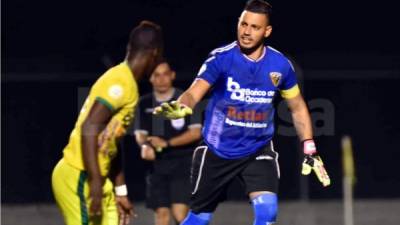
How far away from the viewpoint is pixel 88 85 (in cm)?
1416

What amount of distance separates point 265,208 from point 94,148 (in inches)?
84.3

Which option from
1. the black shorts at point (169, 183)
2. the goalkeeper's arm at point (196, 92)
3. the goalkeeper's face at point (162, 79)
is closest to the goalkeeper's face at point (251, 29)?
the goalkeeper's arm at point (196, 92)

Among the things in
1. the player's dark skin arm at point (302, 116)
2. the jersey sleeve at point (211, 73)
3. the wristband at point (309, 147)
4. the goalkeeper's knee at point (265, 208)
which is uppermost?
the jersey sleeve at point (211, 73)

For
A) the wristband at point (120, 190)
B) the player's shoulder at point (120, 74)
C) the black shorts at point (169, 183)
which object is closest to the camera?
the player's shoulder at point (120, 74)

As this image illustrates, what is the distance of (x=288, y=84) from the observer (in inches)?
399

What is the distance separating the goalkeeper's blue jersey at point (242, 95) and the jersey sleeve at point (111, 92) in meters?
1.69

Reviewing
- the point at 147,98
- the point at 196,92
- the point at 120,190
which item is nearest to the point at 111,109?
the point at 120,190

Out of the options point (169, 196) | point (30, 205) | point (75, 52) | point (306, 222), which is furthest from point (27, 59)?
point (306, 222)

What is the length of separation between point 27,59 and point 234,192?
2.74m

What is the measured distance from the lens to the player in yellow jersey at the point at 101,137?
8180 millimetres

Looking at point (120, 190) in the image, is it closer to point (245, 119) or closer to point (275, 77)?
point (245, 119)

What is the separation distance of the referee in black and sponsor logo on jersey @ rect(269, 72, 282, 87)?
8.27ft

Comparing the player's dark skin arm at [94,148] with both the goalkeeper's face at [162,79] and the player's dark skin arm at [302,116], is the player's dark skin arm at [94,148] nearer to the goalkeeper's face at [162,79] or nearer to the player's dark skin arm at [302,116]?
the player's dark skin arm at [302,116]

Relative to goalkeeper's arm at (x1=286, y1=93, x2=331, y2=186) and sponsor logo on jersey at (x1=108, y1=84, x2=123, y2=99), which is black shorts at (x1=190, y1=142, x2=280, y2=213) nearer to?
goalkeeper's arm at (x1=286, y1=93, x2=331, y2=186)
